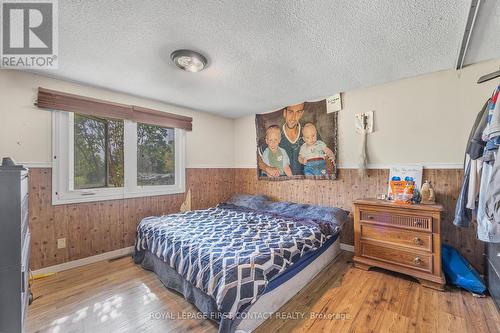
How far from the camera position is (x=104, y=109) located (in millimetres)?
2627

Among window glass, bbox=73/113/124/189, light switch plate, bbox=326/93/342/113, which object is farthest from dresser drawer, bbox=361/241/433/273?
window glass, bbox=73/113/124/189

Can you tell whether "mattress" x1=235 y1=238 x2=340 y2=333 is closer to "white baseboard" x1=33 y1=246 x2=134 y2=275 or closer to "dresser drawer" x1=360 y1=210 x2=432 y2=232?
"dresser drawer" x1=360 y1=210 x2=432 y2=232

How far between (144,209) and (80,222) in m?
0.74

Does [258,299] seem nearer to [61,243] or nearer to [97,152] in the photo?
[61,243]

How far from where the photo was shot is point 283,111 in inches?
139

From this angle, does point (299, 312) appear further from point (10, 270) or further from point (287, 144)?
point (287, 144)

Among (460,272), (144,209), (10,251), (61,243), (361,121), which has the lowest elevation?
(460,272)

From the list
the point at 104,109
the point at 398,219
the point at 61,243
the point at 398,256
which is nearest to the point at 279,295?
the point at 398,256

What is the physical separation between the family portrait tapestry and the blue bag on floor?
4.67ft

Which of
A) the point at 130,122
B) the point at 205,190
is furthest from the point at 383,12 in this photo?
the point at 205,190

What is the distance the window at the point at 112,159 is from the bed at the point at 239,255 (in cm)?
71

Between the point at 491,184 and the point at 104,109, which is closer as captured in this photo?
the point at 491,184

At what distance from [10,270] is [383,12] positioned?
2.56m

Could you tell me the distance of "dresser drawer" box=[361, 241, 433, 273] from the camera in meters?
1.99
